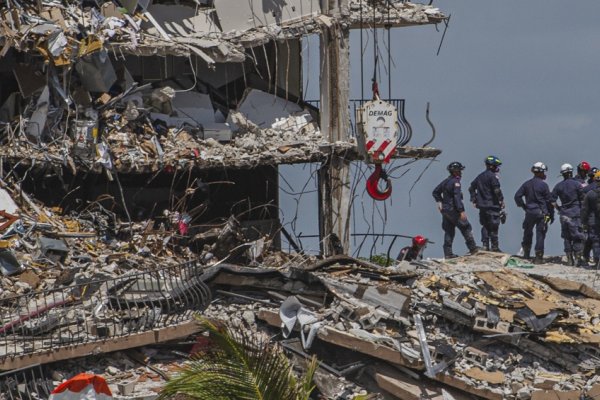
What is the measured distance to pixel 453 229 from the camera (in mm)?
29641

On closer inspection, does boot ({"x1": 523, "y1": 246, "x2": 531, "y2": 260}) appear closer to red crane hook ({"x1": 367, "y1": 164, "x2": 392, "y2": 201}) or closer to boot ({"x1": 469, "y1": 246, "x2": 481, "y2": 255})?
boot ({"x1": 469, "y1": 246, "x2": 481, "y2": 255})

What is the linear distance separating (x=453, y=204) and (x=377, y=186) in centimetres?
337

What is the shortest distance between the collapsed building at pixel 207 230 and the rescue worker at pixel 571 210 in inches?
58.9

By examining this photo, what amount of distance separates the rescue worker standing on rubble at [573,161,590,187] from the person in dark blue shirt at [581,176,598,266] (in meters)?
0.27

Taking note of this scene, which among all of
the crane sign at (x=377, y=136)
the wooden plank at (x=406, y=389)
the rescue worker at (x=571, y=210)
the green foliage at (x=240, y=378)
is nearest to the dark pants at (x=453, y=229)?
the rescue worker at (x=571, y=210)

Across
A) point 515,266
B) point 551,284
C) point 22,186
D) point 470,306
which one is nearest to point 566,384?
point 470,306

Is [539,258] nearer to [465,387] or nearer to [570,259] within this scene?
[570,259]

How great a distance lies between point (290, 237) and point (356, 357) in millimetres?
10899

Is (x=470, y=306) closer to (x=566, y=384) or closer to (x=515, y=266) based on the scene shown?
(x=566, y=384)

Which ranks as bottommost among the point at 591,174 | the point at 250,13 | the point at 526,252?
the point at 526,252

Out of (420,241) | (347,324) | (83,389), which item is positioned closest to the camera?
(83,389)

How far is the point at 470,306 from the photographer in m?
22.6

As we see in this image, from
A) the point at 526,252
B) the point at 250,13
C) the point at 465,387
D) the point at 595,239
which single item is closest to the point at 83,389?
the point at 465,387

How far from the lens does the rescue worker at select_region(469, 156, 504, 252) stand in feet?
95.2
